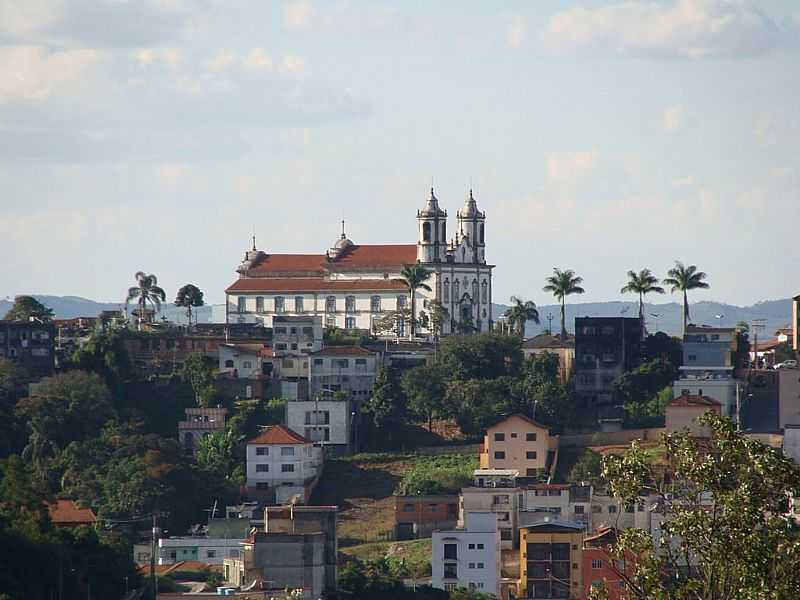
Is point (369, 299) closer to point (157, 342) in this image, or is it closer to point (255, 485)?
point (157, 342)

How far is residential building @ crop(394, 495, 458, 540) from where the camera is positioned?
86.6 meters

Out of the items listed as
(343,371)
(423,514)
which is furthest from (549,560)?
(343,371)

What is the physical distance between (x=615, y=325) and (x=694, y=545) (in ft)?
245

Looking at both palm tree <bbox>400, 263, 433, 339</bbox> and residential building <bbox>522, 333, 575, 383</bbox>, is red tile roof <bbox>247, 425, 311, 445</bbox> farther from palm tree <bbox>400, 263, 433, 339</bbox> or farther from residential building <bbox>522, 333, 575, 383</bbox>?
palm tree <bbox>400, 263, 433, 339</bbox>

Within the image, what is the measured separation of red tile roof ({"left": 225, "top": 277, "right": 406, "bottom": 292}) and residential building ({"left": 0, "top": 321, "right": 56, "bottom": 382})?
24711 mm

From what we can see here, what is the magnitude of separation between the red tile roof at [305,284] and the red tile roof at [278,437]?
33772 millimetres

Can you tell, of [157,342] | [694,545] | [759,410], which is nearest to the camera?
[694,545]

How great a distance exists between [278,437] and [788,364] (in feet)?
82.7

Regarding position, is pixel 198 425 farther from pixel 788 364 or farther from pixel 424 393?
pixel 788 364

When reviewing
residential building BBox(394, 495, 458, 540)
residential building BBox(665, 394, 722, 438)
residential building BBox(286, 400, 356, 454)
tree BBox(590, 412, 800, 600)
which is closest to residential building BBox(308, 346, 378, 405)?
residential building BBox(286, 400, 356, 454)

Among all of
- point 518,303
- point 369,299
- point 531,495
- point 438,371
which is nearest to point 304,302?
point 369,299

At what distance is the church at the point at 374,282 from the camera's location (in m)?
126

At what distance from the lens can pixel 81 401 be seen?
95938 mm

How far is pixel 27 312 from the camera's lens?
11738 cm
